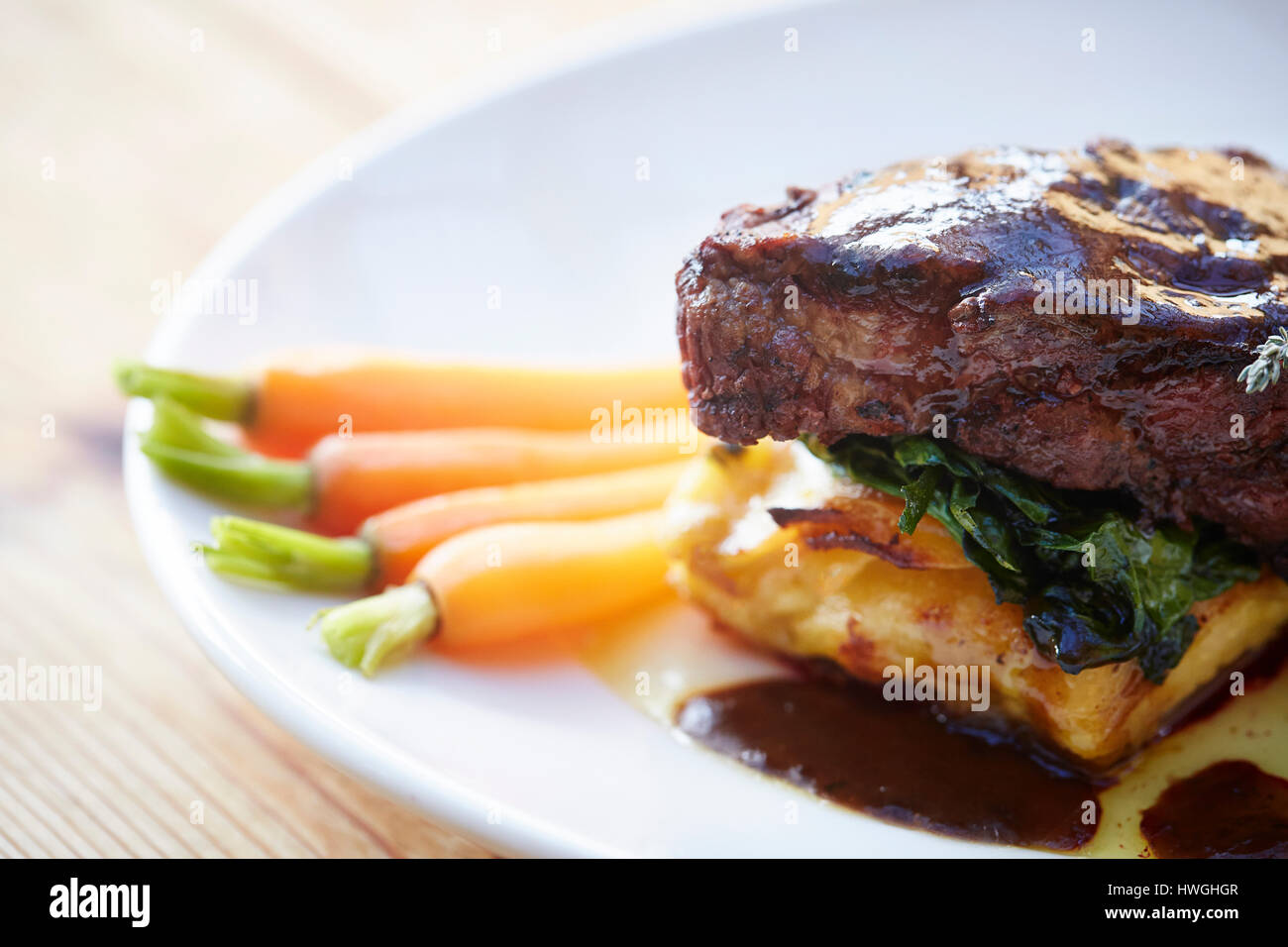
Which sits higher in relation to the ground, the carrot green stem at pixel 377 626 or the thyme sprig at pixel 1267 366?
the thyme sprig at pixel 1267 366

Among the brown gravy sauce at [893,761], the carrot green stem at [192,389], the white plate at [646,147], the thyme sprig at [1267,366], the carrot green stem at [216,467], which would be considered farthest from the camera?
the white plate at [646,147]

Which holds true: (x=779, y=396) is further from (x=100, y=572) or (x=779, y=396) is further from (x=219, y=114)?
(x=219, y=114)

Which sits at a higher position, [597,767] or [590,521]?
[590,521]

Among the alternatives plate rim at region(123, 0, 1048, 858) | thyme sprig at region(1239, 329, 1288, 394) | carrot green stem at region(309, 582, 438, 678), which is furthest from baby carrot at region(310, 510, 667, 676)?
thyme sprig at region(1239, 329, 1288, 394)

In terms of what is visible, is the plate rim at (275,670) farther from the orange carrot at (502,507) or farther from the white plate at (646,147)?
the orange carrot at (502,507)

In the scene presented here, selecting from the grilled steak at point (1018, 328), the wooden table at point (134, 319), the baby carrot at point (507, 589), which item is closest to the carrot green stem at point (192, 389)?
the wooden table at point (134, 319)

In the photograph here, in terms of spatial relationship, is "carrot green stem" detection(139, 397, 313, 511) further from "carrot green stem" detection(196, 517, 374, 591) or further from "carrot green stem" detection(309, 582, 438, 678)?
"carrot green stem" detection(309, 582, 438, 678)

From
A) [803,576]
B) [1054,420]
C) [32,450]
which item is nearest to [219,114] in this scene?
[32,450]
